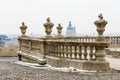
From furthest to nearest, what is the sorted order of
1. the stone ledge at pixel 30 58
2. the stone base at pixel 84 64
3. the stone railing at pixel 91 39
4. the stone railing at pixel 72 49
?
the stone railing at pixel 91 39 → the stone ledge at pixel 30 58 → the stone railing at pixel 72 49 → the stone base at pixel 84 64

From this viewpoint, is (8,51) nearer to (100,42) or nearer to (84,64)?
(84,64)

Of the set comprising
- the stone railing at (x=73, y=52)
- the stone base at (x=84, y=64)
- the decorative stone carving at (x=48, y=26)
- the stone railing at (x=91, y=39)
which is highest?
the decorative stone carving at (x=48, y=26)

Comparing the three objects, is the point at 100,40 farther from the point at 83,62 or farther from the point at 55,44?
the point at 55,44

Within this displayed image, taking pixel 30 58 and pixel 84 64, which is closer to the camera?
pixel 84 64

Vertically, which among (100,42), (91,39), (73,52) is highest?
(91,39)

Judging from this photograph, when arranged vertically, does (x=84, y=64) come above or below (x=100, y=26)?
below

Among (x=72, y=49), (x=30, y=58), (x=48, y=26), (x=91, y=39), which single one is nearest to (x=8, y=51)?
(x=91, y=39)

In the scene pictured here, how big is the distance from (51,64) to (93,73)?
12.9 ft

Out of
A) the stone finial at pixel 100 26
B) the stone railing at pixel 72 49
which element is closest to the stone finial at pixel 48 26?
the stone railing at pixel 72 49

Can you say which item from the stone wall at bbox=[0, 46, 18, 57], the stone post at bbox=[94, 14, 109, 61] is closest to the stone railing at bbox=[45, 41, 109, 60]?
the stone post at bbox=[94, 14, 109, 61]

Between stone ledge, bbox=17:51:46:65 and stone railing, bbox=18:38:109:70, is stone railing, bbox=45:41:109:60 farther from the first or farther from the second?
stone ledge, bbox=17:51:46:65

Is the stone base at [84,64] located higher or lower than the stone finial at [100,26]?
lower

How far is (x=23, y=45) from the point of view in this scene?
28.0 meters

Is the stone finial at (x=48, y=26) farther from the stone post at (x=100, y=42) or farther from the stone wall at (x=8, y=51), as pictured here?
the stone wall at (x=8, y=51)
